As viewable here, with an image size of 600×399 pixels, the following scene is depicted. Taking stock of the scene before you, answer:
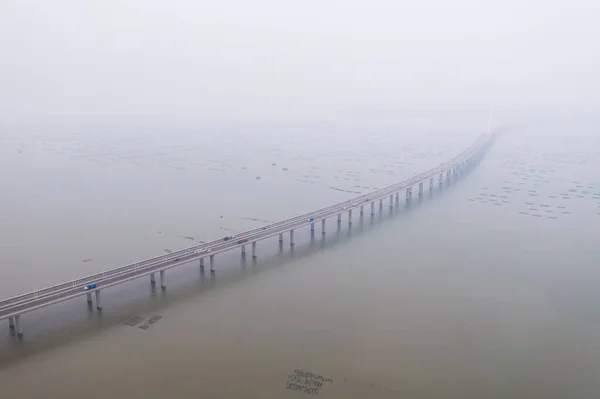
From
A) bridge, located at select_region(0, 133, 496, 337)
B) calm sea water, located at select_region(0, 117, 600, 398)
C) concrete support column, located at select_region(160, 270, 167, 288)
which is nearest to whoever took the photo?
calm sea water, located at select_region(0, 117, 600, 398)

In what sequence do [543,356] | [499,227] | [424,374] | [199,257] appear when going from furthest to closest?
[499,227], [199,257], [543,356], [424,374]

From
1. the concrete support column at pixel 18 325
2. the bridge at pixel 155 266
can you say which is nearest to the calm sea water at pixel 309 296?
the concrete support column at pixel 18 325

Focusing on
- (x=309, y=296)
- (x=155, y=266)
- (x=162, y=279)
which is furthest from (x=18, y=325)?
(x=309, y=296)

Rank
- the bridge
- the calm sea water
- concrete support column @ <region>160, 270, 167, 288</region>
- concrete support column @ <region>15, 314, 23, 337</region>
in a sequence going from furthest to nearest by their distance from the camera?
concrete support column @ <region>160, 270, 167, 288</region>, the bridge, concrete support column @ <region>15, 314, 23, 337</region>, the calm sea water

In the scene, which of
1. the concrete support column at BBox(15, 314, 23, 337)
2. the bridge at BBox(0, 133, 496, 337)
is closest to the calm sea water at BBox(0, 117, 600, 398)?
the concrete support column at BBox(15, 314, 23, 337)

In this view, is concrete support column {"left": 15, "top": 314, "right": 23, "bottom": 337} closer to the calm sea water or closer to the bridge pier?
the calm sea water

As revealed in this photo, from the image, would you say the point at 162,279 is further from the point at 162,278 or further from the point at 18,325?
the point at 18,325

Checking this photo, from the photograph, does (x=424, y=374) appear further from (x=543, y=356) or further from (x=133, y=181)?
(x=133, y=181)

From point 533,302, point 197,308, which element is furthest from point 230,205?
point 533,302

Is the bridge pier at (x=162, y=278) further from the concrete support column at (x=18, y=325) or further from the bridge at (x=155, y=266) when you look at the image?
the concrete support column at (x=18, y=325)
